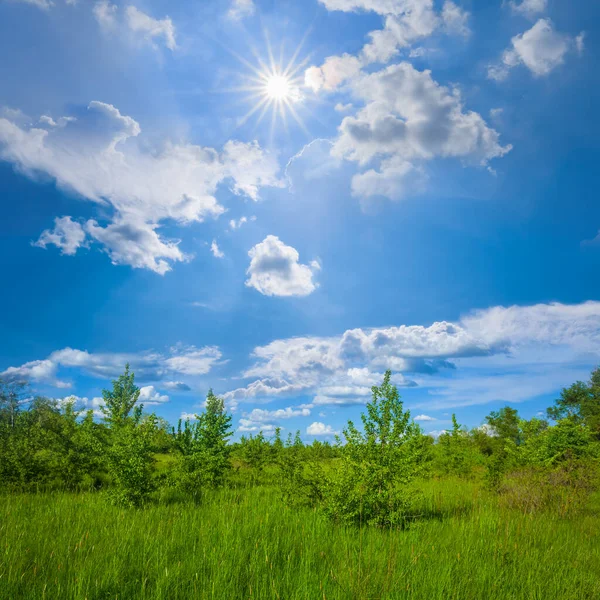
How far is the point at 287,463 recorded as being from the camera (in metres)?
15.0

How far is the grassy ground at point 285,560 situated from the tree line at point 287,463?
969 mm

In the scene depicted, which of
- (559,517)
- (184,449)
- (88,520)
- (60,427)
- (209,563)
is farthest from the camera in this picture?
(60,427)

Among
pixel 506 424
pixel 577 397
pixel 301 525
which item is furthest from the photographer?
pixel 577 397

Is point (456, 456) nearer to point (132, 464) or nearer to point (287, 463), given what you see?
point (287, 463)

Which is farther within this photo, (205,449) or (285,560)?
(205,449)

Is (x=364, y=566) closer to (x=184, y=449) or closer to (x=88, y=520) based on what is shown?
(x=88, y=520)

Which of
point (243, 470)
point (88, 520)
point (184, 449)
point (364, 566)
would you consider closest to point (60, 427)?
point (184, 449)

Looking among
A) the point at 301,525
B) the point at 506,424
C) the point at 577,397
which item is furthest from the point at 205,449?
the point at 577,397

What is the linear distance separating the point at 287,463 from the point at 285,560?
30.3 feet

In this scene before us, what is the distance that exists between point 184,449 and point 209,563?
1026 cm

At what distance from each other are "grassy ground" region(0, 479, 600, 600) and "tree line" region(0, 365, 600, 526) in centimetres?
97

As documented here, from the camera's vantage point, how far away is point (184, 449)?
15.3 metres

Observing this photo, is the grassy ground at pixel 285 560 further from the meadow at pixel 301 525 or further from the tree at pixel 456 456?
the tree at pixel 456 456

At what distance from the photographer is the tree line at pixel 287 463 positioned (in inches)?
363
